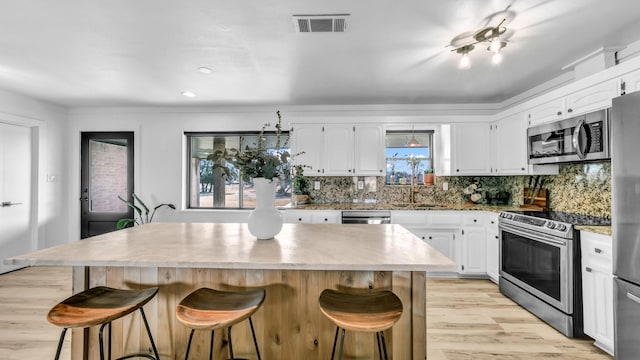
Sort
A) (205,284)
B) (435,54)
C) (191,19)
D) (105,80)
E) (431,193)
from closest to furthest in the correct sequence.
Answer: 1. (205,284)
2. (191,19)
3. (435,54)
4. (105,80)
5. (431,193)

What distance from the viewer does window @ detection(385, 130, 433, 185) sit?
459cm

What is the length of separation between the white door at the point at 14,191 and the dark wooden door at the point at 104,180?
644 mm

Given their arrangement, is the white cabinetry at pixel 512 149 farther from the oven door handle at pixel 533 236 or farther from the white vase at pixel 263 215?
the white vase at pixel 263 215

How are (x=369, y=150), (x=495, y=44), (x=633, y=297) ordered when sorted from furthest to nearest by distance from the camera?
(x=369, y=150), (x=495, y=44), (x=633, y=297)

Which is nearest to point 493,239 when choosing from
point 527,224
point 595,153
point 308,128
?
point 527,224

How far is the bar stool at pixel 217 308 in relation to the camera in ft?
4.17

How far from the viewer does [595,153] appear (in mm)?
2432

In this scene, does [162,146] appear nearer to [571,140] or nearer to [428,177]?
[428,177]

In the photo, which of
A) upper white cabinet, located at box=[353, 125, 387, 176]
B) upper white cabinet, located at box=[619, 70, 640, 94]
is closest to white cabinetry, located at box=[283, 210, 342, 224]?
upper white cabinet, located at box=[353, 125, 387, 176]

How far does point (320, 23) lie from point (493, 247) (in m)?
3.20

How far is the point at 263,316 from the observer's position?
166 cm

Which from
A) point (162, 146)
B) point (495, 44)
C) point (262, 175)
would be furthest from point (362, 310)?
point (162, 146)

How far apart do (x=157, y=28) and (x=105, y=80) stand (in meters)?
1.73

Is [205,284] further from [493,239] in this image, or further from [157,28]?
[493,239]
